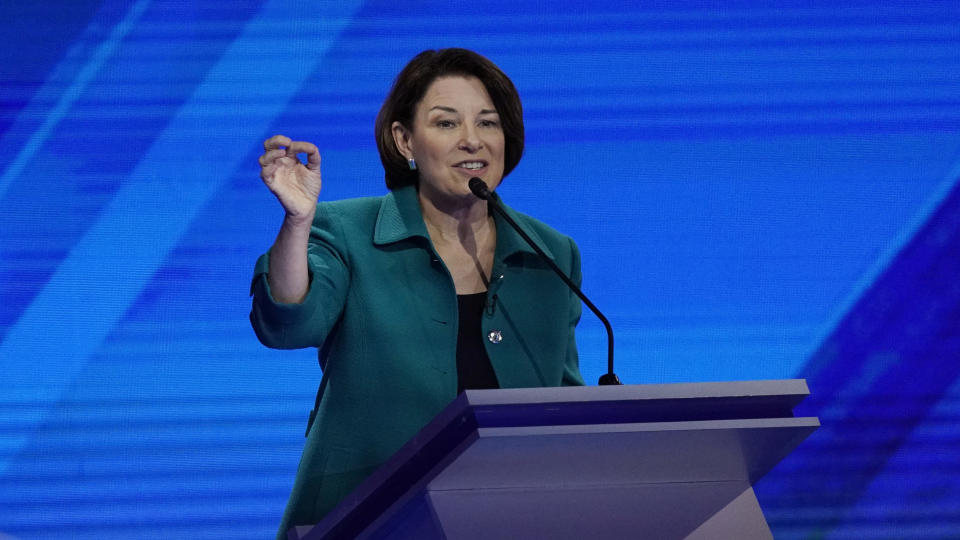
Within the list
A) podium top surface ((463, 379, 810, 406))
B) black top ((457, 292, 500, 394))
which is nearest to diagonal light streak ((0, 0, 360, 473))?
black top ((457, 292, 500, 394))

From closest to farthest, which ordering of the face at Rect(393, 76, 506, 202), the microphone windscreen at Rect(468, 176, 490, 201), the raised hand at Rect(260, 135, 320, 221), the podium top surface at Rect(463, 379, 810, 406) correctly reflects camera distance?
1. the podium top surface at Rect(463, 379, 810, 406)
2. the raised hand at Rect(260, 135, 320, 221)
3. the microphone windscreen at Rect(468, 176, 490, 201)
4. the face at Rect(393, 76, 506, 202)

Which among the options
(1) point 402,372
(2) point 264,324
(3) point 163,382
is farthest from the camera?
(3) point 163,382

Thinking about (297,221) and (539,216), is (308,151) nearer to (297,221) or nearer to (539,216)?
(297,221)

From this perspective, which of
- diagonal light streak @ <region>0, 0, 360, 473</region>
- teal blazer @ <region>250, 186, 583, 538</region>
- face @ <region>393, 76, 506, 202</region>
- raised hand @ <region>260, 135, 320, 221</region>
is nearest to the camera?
raised hand @ <region>260, 135, 320, 221</region>

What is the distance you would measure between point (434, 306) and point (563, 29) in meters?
1.53

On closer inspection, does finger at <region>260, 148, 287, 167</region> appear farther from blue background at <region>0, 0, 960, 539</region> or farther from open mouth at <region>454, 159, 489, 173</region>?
blue background at <region>0, 0, 960, 539</region>

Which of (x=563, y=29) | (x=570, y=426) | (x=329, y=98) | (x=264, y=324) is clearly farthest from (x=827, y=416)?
(x=570, y=426)

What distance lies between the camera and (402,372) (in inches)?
72.2

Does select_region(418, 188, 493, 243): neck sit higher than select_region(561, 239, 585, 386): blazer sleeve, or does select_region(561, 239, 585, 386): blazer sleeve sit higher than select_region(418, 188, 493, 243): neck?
select_region(418, 188, 493, 243): neck

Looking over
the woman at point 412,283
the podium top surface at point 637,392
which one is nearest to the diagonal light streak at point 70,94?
the woman at point 412,283

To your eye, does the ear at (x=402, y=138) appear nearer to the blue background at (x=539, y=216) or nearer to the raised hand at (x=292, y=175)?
the raised hand at (x=292, y=175)

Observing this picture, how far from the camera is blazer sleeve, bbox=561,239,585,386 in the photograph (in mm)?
2051

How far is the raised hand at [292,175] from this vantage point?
5.44ft

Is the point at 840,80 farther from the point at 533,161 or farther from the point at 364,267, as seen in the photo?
the point at 364,267
